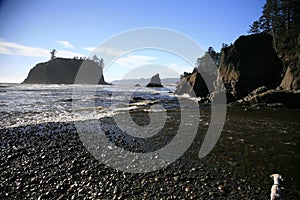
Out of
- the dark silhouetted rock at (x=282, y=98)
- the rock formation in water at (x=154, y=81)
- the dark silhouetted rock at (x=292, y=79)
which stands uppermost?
the rock formation in water at (x=154, y=81)

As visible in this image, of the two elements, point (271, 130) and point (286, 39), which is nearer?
point (271, 130)

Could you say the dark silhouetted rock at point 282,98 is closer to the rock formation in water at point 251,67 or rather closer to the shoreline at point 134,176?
the rock formation in water at point 251,67

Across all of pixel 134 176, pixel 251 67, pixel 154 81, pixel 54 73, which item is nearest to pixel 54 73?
pixel 54 73

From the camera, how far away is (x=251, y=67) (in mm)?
31344

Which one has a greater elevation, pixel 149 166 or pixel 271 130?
pixel 271 130

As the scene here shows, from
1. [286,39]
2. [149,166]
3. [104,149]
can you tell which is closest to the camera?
[149,166]

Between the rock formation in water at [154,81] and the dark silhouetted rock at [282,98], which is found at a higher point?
the rock formation in water at [154,81]

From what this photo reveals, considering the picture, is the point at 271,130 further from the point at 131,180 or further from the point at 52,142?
the point at 52,142

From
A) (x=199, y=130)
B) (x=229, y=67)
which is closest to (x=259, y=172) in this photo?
(x=199, y=130)

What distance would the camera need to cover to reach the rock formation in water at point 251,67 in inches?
1216

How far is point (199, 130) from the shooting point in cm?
1230

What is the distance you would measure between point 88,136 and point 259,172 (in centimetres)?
875

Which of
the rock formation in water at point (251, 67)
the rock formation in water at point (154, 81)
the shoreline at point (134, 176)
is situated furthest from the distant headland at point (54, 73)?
the shoreline at point (134, 176)

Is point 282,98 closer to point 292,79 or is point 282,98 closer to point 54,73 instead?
point 292,79
